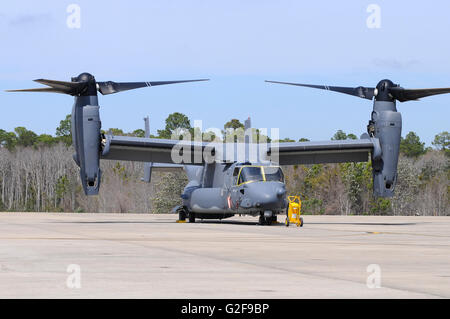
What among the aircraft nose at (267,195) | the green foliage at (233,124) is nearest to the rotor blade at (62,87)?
the aircraft nose at (267,195)

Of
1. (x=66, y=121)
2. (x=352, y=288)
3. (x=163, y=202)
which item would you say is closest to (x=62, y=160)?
(x=163, y=202)

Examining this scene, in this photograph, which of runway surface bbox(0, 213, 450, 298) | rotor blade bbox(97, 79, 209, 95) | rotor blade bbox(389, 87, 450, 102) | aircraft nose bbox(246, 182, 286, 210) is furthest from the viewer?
rotor blade bbox(97, 79, 209, 95)

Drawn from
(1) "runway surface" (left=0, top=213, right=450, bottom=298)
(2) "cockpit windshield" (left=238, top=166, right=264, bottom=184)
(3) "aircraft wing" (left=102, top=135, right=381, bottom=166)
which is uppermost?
(3) "aircraft wing" (left=102, top=135, right=381, bottom=166)

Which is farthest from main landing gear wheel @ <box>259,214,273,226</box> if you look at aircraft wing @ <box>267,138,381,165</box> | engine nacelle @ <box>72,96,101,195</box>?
engine nacelle @ <box>72,96,101,195</box>

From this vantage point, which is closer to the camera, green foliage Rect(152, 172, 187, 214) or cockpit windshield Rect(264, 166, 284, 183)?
cockpit windshield Rect(264, 166, 284, 183)

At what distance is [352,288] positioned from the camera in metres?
7.34

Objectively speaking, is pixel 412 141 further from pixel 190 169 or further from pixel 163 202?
pixel 190 169

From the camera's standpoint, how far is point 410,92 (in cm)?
2680

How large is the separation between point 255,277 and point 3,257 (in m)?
4.48

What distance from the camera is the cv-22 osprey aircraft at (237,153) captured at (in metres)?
25.8

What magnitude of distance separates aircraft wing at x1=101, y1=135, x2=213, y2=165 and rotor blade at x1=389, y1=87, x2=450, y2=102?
788 cm

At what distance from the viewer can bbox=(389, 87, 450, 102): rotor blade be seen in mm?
26672

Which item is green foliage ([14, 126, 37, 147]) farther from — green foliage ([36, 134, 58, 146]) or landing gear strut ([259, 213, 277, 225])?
landing gear strut ([259, 213, 277, 225])

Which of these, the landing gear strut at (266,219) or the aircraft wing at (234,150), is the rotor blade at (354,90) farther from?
the landing gear strut at (266,219)
